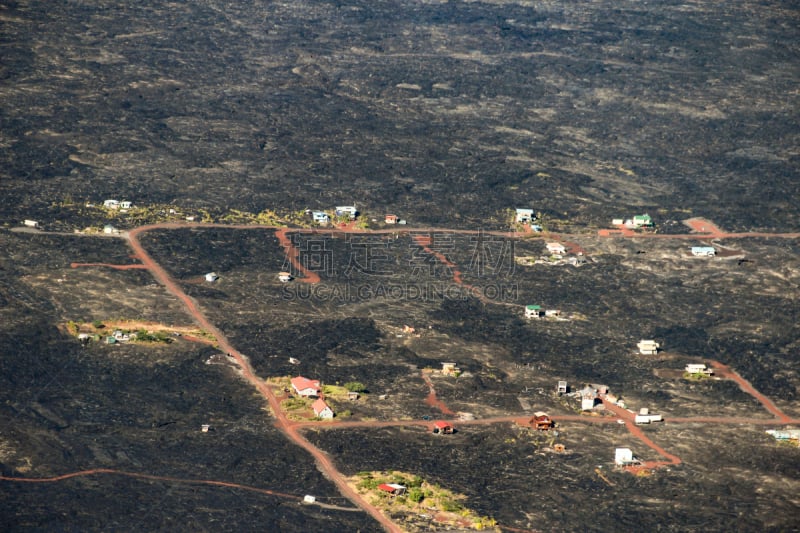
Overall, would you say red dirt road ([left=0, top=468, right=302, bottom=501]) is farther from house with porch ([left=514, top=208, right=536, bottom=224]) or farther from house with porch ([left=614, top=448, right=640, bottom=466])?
house with porch ([left=514, top=208, right=536, bottom=224])

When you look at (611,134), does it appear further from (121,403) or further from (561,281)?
(121,403)

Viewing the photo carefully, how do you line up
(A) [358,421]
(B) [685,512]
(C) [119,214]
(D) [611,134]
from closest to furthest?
(B) [685,512] < (A) [358,421] < (C) [119,214] < (D) [611,134]

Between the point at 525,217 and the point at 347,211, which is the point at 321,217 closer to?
the point at 347,211

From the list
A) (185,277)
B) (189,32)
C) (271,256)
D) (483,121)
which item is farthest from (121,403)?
(189,32)

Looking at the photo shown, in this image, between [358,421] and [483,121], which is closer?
[358,421]

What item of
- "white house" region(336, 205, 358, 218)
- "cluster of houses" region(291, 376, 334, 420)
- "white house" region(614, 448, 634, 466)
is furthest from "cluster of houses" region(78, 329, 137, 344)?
"white house" region(614, 448, 634, 466)

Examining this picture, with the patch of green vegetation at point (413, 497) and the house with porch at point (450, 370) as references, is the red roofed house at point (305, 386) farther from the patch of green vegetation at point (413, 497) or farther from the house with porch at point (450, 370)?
the patch of green vegetation at point (413, 497)

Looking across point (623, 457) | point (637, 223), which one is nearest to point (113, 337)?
point (623, 457)
